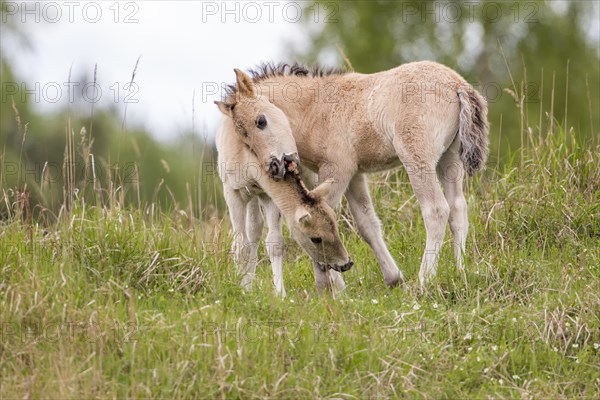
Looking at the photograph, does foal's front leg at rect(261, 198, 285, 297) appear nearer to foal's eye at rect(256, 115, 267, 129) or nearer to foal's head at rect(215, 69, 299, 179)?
foal's head at rect(215, 69, 299, 179)

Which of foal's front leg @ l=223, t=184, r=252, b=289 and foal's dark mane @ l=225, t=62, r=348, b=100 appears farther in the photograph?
foal's dark mane @ l=225, t=62, r=348, b=100

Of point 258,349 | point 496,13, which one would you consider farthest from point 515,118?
point 258,349

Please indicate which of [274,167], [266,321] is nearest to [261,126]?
[274,167]

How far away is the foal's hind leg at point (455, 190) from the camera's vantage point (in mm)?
7953

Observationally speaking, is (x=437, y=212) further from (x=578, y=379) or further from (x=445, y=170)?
(x=578, y=379)

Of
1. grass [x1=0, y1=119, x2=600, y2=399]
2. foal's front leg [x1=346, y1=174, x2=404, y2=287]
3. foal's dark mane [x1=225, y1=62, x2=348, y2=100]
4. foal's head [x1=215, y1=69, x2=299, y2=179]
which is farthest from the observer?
foal's dark mane [x1=225, y1=62, x2=348, y2=100]

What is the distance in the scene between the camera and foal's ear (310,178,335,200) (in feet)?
24.8

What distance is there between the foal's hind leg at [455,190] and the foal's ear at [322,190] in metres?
1.14

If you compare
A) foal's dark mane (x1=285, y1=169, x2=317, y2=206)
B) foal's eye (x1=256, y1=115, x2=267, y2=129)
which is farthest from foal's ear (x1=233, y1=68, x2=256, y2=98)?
foal's dark mane (x1=285, y1=169, x2=317, y2=206)

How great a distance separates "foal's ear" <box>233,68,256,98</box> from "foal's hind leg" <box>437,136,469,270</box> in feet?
5.75

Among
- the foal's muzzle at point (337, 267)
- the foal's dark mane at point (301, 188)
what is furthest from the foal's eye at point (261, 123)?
the foal's muzzle at point (337, 267)

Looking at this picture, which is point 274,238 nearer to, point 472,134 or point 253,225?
point 253,225

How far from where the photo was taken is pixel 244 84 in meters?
8.06

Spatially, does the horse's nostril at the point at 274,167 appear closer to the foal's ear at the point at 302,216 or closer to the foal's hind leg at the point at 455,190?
the foal's ear at the point at 302,216
